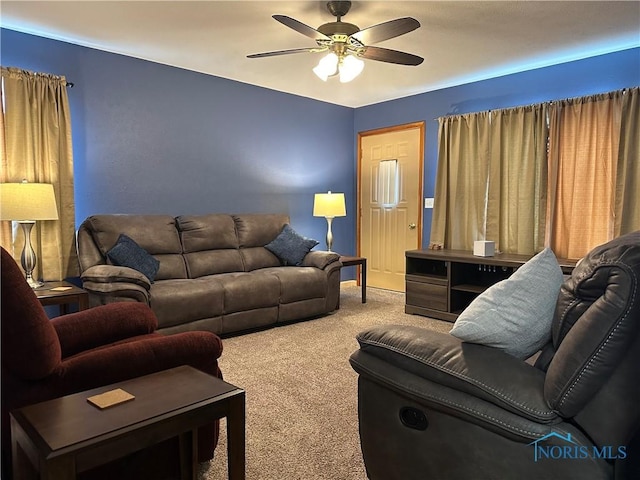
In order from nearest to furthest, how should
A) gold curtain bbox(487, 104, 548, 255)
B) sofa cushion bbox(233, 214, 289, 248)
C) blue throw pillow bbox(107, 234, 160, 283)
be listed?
blue throw pillow bbox(107, 234, 160, 283), gold curtain bbox(487, 104, 548, 255), sofa cushion bbox(233, 214, 289, 248)

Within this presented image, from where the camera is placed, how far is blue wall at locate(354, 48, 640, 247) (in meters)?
3.94

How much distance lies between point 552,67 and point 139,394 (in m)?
4.67

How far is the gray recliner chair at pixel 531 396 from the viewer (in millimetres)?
1129

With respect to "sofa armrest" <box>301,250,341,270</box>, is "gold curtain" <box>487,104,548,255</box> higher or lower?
higher

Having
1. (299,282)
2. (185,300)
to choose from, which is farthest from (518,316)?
(299,282)

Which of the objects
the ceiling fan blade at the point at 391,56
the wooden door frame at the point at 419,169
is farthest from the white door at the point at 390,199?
the ceiling fan blade at the point at 391,56

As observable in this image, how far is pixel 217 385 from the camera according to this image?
1.44 m

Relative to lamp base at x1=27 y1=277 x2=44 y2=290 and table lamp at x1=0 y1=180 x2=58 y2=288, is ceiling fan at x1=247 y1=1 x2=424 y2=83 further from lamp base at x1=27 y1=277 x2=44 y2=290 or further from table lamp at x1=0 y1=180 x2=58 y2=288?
lamp base at x1=27 y1=277 x2=44 y2=290

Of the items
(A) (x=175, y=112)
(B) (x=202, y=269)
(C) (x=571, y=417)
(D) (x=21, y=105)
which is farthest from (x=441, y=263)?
(D) (x=21, y=105)

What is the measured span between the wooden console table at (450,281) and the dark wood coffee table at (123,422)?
10.8ft

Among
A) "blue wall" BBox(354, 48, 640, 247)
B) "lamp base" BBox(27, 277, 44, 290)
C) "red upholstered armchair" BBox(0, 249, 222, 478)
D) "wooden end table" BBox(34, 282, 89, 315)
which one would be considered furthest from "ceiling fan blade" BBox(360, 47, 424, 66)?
"lamp base" BBox(27, 277, 44, 290)

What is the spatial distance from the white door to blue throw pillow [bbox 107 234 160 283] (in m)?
3.22

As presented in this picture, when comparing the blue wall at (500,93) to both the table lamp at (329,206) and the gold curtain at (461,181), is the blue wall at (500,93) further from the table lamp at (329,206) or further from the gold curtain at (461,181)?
the table lamp at (329,206)

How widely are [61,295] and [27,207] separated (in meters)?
0.67
